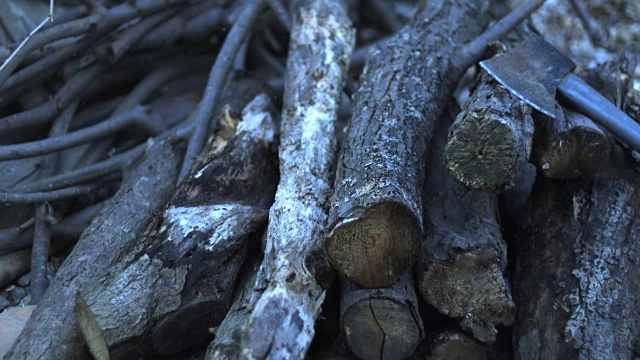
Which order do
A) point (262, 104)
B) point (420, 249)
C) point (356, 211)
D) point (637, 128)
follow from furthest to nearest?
point (262, 104) → point (637, 128) → point (420, 249) → point (356, 211)

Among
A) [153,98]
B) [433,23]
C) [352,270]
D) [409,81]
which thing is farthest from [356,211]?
[153,98]

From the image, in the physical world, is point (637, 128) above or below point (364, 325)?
above

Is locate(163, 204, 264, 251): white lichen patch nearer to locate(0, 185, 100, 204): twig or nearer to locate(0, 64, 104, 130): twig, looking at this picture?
locate(0, 185, 100, 204): twig

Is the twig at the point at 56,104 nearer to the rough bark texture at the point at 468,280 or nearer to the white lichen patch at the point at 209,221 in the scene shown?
the white lichen patch at the point at 209,221

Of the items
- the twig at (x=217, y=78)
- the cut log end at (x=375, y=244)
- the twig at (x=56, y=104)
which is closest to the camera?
the cut log end at (x=375, y=244)

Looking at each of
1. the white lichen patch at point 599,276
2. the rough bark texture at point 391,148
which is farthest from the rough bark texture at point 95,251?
the white lichen patch at point 599,276

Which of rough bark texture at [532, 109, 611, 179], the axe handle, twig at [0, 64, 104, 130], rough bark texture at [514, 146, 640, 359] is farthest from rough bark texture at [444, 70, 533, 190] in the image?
twig at [0, 64, 104, 130]

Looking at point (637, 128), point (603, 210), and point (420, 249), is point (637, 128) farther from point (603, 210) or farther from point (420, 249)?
point (420, 249)

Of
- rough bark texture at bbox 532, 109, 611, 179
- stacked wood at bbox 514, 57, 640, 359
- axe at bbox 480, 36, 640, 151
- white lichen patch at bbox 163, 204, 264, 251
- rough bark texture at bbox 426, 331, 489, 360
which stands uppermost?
axe at bbox 480, 36, 640, 151
